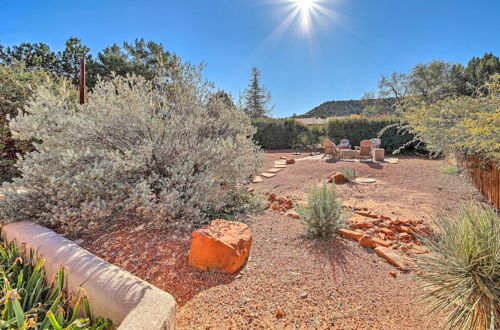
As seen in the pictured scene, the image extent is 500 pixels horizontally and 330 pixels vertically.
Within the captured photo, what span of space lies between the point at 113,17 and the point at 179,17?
166 centimetres

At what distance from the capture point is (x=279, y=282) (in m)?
1.71

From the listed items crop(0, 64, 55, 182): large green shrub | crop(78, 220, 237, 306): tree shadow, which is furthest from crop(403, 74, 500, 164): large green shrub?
crop(0, 64, 55, 182): large green shrub

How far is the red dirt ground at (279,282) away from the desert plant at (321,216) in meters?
0.11

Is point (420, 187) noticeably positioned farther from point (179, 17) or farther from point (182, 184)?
point (179, 17)

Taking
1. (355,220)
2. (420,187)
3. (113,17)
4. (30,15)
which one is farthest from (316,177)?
(30,15)

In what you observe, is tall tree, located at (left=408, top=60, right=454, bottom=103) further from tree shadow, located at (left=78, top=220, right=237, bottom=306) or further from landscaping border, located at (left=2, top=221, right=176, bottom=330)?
landscaping border, located at (left=2, top=221, right=176, bottom=330)

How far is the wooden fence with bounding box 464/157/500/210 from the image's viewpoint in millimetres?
3840

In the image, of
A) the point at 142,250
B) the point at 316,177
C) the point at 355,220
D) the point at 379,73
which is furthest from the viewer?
the point at 379,73

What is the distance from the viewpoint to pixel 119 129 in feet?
8.89

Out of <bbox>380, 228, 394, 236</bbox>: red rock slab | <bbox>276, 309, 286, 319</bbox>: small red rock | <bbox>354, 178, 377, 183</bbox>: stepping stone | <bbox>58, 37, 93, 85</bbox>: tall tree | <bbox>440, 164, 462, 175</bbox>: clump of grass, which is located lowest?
<bbox>380, 228, 394, 236</bbox>: red rock slab

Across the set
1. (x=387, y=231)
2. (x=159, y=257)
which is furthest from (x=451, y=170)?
(x=159, y=257)

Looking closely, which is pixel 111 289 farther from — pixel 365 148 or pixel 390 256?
pixel 365 148

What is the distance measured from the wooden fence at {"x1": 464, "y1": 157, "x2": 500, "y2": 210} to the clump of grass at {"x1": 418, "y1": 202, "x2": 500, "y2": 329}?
11.0ft

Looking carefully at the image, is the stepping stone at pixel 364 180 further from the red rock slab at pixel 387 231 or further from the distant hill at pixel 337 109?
the distant hill at pixel 337 109
